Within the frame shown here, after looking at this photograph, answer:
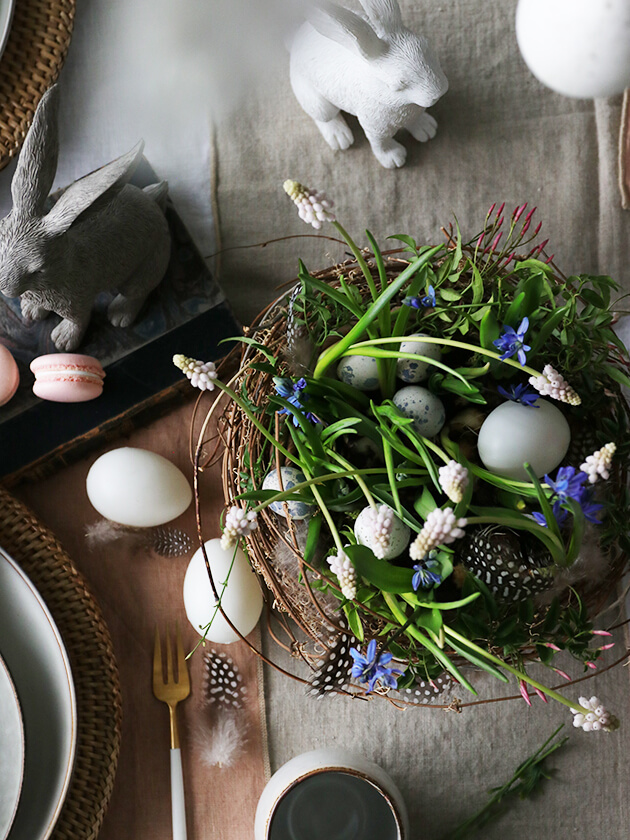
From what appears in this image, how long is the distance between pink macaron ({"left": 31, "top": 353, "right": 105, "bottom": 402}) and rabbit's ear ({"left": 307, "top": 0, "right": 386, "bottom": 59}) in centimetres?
38

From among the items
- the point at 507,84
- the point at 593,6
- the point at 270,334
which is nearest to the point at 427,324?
the point at 270,334

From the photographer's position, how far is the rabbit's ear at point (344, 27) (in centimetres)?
56

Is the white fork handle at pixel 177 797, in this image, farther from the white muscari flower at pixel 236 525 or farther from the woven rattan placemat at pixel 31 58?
the woven rattan placemat at pixel 31 58

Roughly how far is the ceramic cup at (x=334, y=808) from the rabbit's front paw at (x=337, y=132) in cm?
66

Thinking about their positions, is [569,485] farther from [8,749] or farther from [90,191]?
[8,749]

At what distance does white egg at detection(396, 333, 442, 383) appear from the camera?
579 millimetres

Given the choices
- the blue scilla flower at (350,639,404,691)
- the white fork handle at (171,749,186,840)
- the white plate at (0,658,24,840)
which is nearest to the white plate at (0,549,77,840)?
the white plate at (0,658,24,840)

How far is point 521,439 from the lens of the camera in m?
0.54

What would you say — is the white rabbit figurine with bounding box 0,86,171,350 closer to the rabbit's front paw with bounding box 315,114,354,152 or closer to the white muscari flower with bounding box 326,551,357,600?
the rabbit's front paw with bounding box 315,114,354,152

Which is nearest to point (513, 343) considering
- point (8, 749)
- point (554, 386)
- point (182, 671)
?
point (554, 386)

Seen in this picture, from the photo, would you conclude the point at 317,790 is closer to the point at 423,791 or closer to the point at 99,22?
the point at 423,791

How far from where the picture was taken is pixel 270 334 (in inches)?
26.2

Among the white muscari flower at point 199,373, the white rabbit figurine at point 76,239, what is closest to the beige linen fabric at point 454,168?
the white rabbit figurine at point 76,239

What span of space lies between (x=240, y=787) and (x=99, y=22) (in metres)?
0.88
